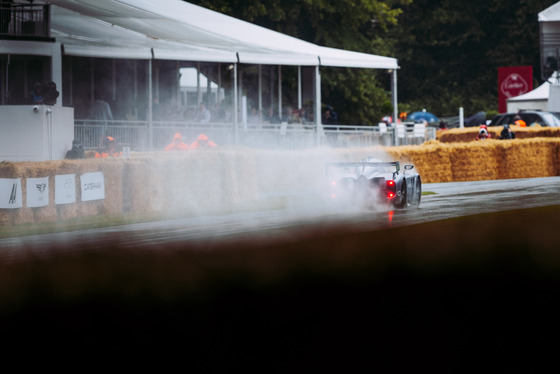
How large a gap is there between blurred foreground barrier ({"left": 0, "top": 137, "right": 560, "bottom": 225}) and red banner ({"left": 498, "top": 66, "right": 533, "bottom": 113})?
21042 millimetres

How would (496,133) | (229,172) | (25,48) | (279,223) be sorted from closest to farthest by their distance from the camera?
(279,223) → (229,172) → (25,48) → (496,133)

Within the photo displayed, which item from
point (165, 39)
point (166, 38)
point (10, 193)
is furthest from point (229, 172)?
point (166, 38)

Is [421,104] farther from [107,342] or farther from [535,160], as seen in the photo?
[107,342]

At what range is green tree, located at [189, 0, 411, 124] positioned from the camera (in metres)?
46.5

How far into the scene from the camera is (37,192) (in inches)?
675

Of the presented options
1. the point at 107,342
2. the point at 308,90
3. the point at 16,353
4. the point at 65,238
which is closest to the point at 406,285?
the point at 107,342

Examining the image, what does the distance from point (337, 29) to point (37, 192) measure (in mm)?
32701

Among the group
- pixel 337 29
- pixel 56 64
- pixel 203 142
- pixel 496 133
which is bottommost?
pixel 203 142

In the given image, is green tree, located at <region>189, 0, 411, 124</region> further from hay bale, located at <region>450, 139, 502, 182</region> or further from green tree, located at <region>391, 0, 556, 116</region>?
green tree, located at <region>391, 0, 556, 116</region>

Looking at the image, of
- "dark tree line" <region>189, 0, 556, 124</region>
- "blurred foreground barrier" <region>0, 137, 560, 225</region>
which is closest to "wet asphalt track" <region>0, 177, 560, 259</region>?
A: "blurred foreground barrier" <region>0, 137, 560, 225</region>

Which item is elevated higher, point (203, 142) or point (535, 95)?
point (535, 95)

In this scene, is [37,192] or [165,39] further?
[165,39]

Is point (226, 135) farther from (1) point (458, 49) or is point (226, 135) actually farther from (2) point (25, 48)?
(1) point (458, 49)

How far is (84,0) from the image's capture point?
30344 mm
